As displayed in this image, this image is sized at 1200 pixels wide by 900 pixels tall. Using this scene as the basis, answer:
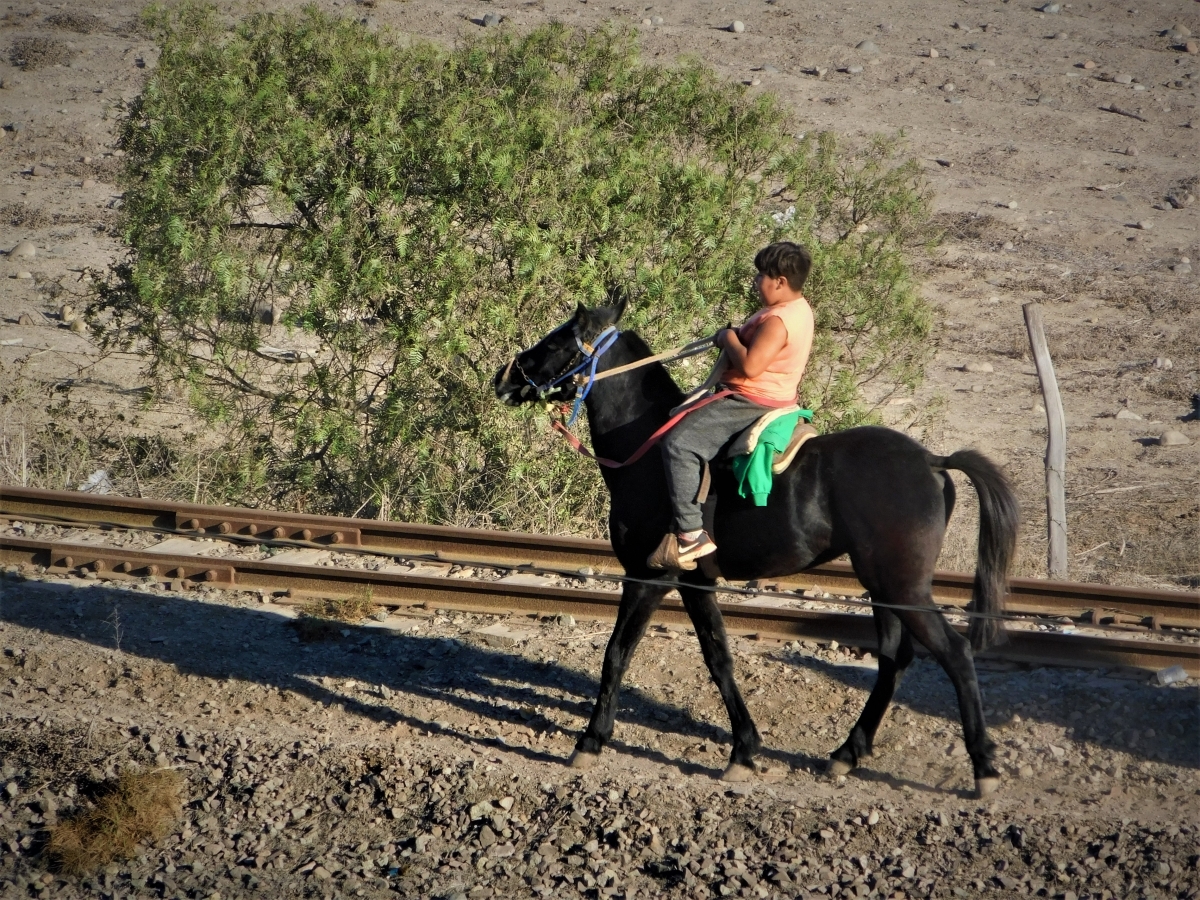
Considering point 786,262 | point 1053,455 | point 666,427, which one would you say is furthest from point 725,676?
point 1053,455

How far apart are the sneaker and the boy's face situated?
1.22 metres

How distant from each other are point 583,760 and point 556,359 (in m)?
2.12

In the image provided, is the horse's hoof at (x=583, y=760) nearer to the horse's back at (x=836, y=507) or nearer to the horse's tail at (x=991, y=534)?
the horse's back at (x=836, y=507)

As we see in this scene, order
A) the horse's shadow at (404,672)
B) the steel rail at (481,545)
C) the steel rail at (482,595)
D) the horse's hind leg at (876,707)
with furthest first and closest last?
the steel rail at (481,545), the steel rail at (482,595), the horse's shadow at (404,672), the horse's hind leg at (876,707)

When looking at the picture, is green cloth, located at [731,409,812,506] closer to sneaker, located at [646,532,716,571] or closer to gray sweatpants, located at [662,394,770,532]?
gray sweatpants, located at [662,394,770,532]

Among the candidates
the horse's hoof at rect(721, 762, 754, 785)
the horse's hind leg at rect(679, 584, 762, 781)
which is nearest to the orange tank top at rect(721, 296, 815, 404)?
the horse's hind leg at rect(679, 584, 762, 781)

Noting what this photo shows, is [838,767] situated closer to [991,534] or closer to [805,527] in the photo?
[805,527]

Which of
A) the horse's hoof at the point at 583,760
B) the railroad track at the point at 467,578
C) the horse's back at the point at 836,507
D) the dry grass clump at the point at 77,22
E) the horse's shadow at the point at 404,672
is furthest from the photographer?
the dry grass clump at the point at 77,22

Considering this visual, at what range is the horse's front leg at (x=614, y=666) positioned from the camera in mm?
6293

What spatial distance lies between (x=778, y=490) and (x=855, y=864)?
5.92 ft

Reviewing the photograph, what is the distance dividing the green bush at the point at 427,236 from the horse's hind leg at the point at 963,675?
189 inches

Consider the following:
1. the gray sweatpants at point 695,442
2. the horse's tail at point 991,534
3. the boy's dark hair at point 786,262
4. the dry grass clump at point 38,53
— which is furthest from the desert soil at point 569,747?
the dry grass clump at point 38,53

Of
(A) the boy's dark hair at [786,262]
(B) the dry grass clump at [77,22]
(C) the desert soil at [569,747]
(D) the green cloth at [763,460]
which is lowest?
(C) the desert soil at [569,747]

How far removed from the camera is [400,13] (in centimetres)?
2684
